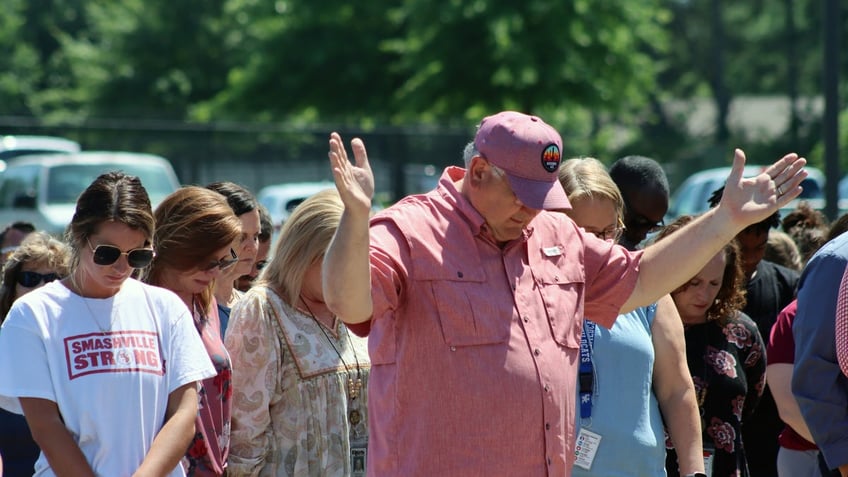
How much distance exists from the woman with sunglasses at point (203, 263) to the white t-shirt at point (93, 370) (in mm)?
449

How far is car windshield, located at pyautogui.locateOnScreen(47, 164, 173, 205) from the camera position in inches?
674

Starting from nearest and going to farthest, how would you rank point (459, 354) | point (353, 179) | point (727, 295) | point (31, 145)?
point (353, 179)
point (459, 354)
point (727, 295)
point (31, 145)

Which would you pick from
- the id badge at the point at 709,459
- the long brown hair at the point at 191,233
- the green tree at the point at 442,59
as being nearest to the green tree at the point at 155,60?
the green tree at the point at 442,59

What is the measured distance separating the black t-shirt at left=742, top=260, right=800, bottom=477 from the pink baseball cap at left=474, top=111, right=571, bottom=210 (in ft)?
8.37

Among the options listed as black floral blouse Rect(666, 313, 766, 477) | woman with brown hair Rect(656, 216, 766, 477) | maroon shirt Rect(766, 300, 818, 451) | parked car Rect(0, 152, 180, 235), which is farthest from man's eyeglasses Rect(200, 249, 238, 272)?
parked car Rect(0, 152, 180, 235)

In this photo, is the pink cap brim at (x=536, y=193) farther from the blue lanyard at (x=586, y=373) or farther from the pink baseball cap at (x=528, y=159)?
the blue lanyard at (x=586, y=373)

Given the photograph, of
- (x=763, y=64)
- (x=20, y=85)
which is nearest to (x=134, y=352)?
(x=20, y=85)

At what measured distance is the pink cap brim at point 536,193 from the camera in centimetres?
324

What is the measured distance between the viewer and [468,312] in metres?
3.26

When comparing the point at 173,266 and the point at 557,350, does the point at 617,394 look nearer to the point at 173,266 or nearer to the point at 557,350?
the point at 557,350

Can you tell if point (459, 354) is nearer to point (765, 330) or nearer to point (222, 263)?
point (222, 263)

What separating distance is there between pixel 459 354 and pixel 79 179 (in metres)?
15.2

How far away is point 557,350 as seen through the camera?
3398 mm

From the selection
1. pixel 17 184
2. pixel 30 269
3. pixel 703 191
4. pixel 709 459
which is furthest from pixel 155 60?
pixel 709 459
